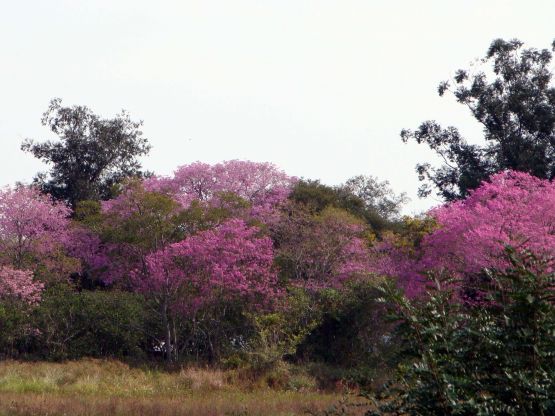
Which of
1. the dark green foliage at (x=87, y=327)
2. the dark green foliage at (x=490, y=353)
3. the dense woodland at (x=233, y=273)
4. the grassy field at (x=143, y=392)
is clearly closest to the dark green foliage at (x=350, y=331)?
the dense woodland at (x=233, y=273)

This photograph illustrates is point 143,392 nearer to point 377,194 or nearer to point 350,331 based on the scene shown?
point 350,331

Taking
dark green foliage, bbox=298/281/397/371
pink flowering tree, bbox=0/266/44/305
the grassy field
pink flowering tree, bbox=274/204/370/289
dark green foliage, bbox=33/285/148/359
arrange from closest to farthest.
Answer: the grassy field, dark green foliage, bbox=33/285/148/359, dark green foliage, bbox=298/281/397/371, pink flowering tree, bbox=0/266/44/305, pink flowering tree, bbox=274/204/370/289

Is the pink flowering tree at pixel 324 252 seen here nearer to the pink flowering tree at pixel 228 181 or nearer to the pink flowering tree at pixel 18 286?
the pink flowering tree at pixel 18 286

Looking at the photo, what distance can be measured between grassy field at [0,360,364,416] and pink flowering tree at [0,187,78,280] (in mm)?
6277

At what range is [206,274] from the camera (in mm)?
21547

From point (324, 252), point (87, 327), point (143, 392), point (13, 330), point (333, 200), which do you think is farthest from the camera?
point (333, 200)

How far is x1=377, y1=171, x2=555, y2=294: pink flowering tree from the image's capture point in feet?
62.1

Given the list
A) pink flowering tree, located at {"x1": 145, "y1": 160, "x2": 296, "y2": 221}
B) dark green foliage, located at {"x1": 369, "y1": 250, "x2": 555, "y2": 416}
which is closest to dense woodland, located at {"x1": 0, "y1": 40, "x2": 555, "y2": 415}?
pink flowering tree, located at {"x1": 145, "y1": 160, "x2": 296, "y2": 221}

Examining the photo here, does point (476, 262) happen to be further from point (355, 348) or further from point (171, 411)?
point (171, 411)

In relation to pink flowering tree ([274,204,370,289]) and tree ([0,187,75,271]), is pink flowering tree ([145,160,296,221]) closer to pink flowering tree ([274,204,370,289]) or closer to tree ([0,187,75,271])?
tree ([0,187,75,271])

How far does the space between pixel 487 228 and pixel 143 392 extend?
875cm

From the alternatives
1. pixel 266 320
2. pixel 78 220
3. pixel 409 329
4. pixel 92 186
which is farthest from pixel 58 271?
pixel 409 329

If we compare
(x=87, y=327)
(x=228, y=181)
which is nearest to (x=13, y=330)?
(x=87, y=327)

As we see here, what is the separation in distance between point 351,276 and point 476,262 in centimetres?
572
